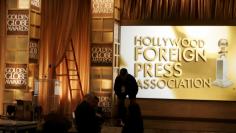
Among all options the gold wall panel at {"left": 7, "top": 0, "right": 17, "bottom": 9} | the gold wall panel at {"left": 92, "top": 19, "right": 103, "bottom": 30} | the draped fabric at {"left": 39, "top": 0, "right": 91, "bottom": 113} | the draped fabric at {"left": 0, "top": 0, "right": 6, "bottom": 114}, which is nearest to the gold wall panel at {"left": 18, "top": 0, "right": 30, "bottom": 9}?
the gold wall panel at {"left": 7, "top": 0, "right": 17, "bottom": 9}

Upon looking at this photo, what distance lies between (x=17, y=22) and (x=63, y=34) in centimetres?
118

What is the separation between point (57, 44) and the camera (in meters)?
12.5

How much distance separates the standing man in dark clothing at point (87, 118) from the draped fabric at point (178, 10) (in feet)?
20.5

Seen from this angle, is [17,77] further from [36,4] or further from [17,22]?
[36,4]

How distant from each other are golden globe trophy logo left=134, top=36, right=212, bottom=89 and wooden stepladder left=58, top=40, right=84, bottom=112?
153 centimetres

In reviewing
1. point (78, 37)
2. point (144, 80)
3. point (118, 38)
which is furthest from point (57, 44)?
point (144, 80)

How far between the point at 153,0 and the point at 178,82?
2220mm

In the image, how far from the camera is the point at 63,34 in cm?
1247

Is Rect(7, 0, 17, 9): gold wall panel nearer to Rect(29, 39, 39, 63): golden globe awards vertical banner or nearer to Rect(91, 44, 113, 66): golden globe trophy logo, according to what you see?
Rect(29, 39, 39, 63): golden globe awards vertical banner

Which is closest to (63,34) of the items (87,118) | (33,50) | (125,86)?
(33,50)

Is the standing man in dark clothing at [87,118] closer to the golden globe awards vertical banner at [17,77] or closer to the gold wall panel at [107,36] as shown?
the golden globe awards vertical banner at [17,77]

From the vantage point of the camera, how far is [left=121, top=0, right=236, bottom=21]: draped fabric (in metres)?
12.5

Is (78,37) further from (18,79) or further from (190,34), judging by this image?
(190,34)

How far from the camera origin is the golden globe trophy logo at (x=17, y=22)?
1206cm
